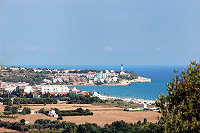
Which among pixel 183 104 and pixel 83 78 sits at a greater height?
pixel 183 104

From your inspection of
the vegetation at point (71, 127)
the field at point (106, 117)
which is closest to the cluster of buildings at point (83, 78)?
the field at point (106, 117)

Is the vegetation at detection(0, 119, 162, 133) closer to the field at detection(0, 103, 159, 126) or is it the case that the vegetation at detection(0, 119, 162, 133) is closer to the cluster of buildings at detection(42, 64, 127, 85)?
the field at detection(0, 103, 159, 126)

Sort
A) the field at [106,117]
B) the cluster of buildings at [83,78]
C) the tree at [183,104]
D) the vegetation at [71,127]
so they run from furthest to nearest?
the cluster of buildings at [83,78] → the field at [106,117] → the vegetation at [71,127] → the tree at [183,104]

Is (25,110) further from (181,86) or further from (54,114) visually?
(181,86)

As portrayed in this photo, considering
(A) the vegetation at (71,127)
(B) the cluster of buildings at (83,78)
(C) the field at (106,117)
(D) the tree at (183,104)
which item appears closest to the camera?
(D) the tree at (183,104)

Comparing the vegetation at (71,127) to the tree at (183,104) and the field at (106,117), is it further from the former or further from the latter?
the tree at (183,104)

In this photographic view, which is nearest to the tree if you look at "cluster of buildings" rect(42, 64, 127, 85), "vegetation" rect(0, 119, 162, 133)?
"vegetation" rect(0, 119, 162, 133)

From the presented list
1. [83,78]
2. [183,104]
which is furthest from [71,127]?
[83,78]

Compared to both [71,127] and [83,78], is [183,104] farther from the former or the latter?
[83,78]
